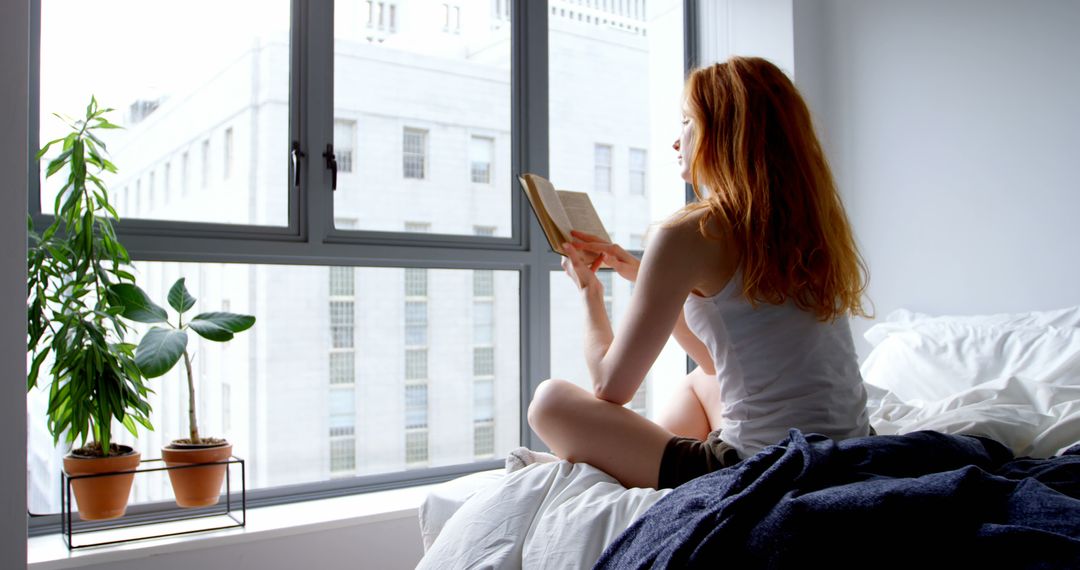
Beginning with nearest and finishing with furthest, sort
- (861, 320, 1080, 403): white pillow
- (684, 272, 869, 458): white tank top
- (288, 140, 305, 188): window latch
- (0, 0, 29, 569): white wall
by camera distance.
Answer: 1. (684, 272, 869, 458): white tank top
2. (0, 0, 29, 569): white wall
3. (861, 320, 1080, 403): white pillow
4. (288, 140, 305, 188): window latch

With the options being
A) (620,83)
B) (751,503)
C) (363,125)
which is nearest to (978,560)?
(751,503)

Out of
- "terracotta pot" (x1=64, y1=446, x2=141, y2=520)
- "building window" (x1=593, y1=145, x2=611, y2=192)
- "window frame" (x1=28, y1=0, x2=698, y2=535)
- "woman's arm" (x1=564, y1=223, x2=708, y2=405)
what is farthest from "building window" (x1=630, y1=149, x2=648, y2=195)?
"terracotta pot" (x1=64, y1=446, x2=141, y2=520)

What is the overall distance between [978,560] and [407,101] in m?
1.86

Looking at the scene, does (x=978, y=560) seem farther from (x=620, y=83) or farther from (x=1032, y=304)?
(x=620, y=83)

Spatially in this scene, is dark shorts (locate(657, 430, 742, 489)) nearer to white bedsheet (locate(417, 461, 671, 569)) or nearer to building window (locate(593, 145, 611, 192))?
white bedsheet (locate(417, 461, 671, 569))

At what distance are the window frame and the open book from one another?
676 mm

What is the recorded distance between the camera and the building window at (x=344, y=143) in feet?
7.30

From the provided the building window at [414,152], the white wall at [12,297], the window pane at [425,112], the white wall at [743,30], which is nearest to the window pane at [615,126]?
the white wall at [743,30]

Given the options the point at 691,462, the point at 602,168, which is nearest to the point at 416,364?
the point at 602,168

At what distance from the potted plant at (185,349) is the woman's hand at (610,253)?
0.74m

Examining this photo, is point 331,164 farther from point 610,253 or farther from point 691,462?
point 691,462

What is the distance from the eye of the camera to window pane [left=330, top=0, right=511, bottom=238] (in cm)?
226

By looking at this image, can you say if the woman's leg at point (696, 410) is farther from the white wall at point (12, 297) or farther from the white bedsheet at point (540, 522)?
the white wall at point (12, 297)

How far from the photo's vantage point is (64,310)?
1.72 metres
